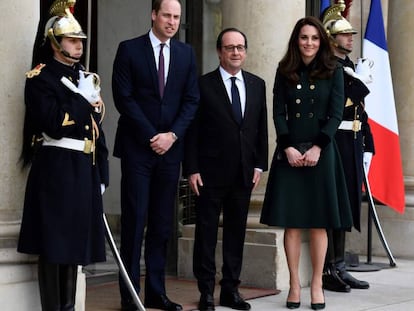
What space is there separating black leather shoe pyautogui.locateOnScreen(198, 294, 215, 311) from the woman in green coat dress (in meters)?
0.54

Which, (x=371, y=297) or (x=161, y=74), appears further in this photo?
(x=371, y=297)

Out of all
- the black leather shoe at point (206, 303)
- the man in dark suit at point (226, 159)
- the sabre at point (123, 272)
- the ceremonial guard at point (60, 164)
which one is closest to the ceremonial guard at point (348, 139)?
the man in dark suit at point (226, 159)

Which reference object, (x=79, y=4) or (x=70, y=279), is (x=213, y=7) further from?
(x=70, y=279)

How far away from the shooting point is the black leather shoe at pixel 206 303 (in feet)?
21.7

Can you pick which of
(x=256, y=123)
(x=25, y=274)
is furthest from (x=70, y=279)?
(x=256, y=123)

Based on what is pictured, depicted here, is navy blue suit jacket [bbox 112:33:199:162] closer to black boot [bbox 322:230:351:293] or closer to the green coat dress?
the green coat dress

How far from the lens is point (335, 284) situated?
759 centimetres

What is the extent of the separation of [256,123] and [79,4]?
106 inches

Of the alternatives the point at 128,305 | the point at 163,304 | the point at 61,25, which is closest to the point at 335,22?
the point at 163,304

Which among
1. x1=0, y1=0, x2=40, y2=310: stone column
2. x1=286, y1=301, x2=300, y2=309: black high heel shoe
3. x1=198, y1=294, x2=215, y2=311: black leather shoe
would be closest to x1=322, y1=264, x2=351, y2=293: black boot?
x1=286, y1=301, x2=300, y2=309: black high heel shoe

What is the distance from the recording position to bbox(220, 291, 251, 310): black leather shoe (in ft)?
21.9

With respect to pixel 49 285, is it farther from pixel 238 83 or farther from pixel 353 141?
pixel 353 141

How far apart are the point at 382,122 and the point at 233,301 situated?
3.11m

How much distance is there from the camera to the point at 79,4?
8789 mm
